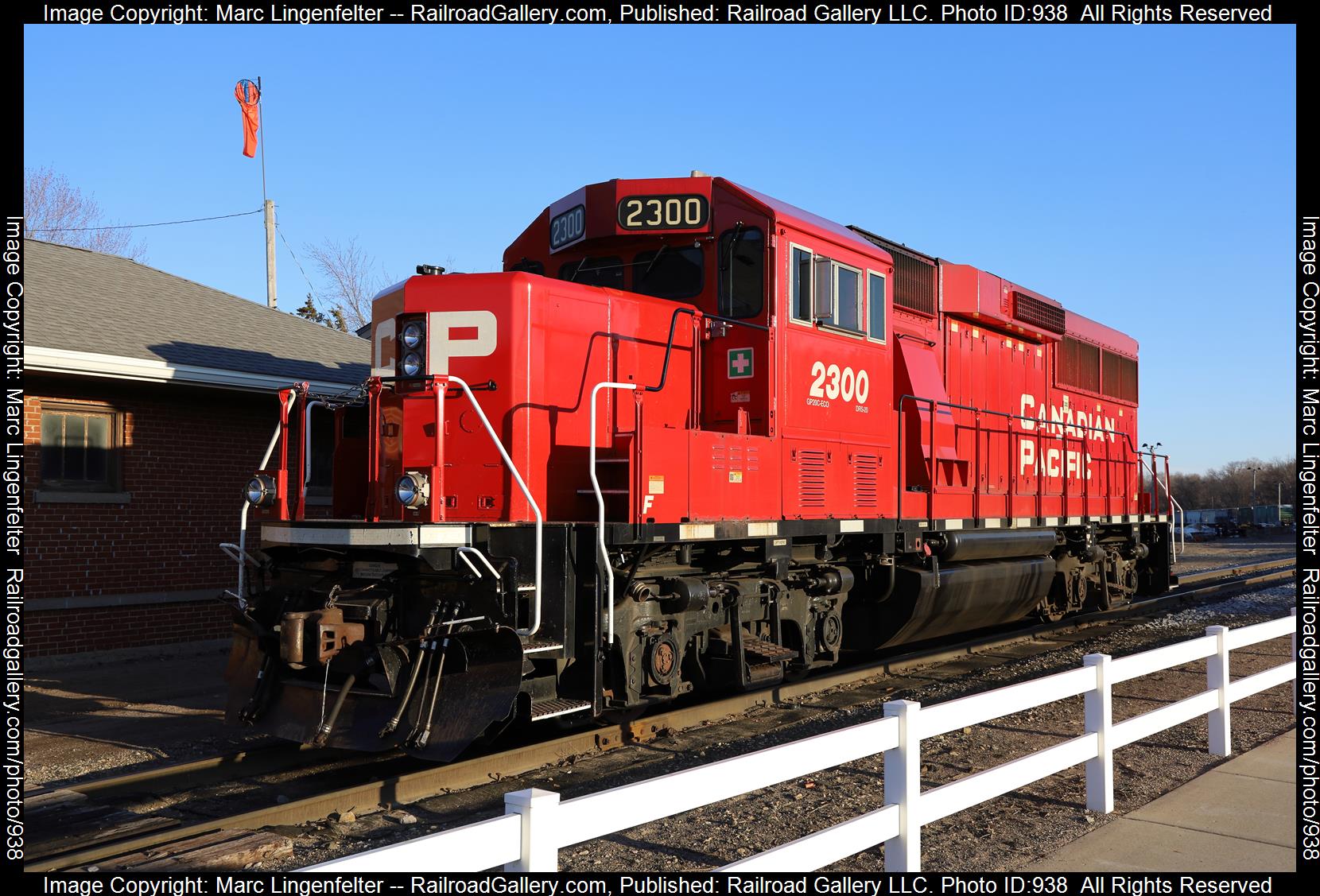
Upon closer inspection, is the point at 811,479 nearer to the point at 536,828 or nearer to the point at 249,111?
the point at 536,828

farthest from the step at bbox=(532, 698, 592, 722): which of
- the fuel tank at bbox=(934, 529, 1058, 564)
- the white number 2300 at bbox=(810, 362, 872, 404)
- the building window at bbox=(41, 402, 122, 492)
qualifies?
the building window at bbox=(41, 402, 122, 492)

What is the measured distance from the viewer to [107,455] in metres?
11.0

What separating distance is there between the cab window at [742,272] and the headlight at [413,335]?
243 cm

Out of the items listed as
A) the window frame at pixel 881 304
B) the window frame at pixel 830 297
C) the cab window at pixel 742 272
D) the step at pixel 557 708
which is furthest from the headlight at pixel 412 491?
the window frame at pixel 881 304

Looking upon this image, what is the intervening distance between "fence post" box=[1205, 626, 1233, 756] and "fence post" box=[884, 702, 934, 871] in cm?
349

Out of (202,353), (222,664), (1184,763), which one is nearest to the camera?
(1184,763)

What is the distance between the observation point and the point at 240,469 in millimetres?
12133

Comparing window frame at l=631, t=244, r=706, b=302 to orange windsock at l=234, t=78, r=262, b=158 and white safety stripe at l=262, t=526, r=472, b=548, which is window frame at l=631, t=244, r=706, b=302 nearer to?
white safety stripe at l=262, t=526, r=472, b=548

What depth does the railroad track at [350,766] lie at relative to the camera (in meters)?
5.01

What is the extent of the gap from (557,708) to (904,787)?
2.59 metres
